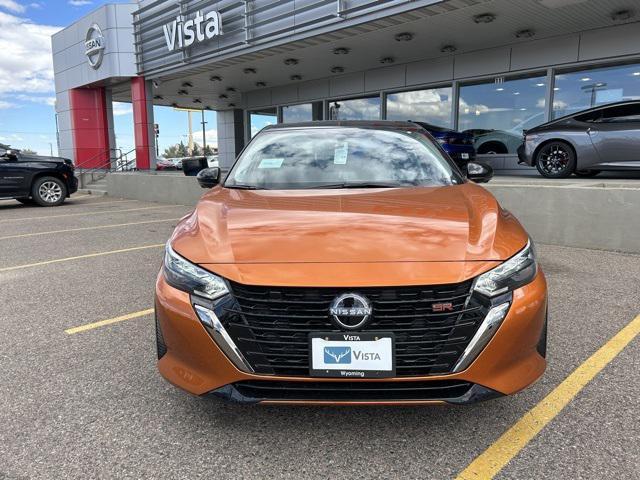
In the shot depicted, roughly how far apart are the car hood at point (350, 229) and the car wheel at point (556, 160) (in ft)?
25.1

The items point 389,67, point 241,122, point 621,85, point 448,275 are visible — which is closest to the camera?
point 448,275

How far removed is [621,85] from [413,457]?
12.2m

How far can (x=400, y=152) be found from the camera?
11.1ft

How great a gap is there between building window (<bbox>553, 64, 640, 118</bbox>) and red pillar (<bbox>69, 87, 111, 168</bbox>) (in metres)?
18.2

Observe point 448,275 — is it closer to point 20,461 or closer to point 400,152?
point 400,152

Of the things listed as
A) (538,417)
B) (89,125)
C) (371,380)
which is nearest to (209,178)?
(371,380)

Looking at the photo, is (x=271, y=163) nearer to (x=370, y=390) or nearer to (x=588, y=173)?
(x=370, y=390)

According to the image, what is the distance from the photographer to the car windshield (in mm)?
3115

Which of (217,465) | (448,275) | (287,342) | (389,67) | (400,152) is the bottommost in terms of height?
(217,465)

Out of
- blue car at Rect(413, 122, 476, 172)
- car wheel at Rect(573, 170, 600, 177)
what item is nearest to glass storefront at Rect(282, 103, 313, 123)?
blue car at Rect(413, 122, 476, 172)

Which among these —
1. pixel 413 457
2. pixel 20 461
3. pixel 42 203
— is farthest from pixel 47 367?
pixel 42 203

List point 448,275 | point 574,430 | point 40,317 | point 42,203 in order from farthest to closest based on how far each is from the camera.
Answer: point 42,203 < point 40,317 < point 574,430 < point 448,275

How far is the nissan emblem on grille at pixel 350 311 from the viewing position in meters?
1.89

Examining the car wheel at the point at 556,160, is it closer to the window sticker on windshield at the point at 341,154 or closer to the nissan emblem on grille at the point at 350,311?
the window sticker on windshield at the point at 341,154
